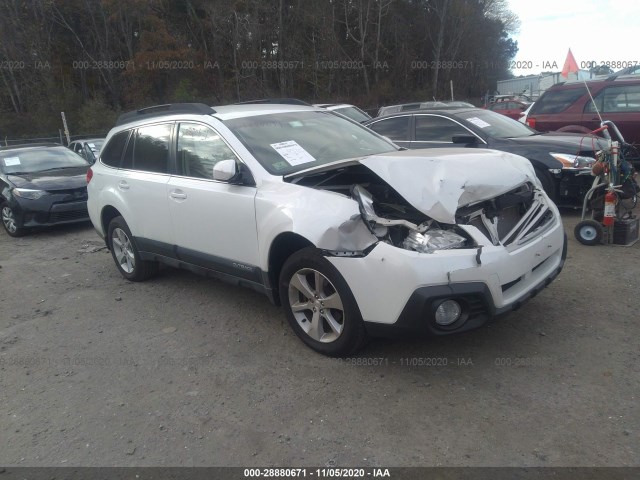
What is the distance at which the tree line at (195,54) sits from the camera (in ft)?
116

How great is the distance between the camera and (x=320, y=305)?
3.72 m

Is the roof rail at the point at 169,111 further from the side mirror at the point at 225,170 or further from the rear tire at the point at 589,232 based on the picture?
the rear tire at the point at 589,232

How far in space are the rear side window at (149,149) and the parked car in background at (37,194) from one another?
391cm

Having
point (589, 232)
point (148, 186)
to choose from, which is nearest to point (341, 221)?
point (148, 186)

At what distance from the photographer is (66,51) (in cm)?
3869

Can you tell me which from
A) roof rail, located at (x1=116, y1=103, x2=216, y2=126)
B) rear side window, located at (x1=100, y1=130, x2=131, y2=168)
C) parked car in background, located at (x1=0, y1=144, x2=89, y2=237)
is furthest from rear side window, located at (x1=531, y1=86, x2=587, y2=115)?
parked car in background, located at (x1=0, y1=144, x2=89, y2=237)

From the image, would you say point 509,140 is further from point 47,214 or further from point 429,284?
point 47,214

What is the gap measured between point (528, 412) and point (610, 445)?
0.44 meters

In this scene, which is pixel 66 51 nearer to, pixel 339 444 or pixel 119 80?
pixel 119 80

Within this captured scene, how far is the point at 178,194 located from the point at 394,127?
4.61 metres

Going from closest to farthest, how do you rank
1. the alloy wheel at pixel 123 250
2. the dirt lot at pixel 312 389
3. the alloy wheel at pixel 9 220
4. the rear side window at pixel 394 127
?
the dirt lot at pixel 312 389
the alloy wheel at pixel 123 250
the rear side window at pixel 394 127
the alloy wheel at pixel 9 220

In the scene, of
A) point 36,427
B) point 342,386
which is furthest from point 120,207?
point 342,386

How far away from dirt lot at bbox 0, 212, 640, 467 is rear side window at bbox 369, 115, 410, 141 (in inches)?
152

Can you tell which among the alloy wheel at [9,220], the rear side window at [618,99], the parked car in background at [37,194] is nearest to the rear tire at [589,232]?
the rear side window at [618,99]
